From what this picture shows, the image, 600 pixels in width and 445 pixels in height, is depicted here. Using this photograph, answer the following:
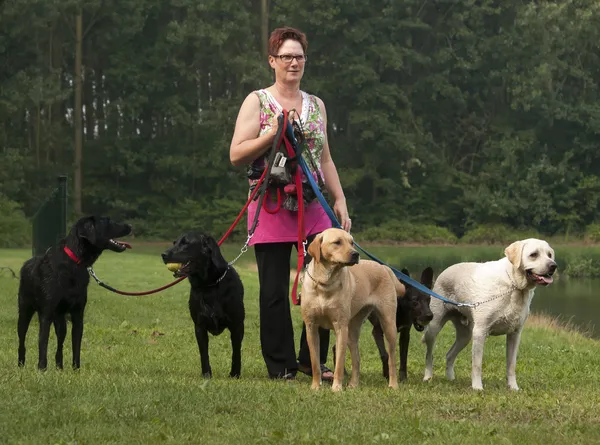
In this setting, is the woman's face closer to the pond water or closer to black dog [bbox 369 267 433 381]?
black dog [bbox 369 267 433 381]

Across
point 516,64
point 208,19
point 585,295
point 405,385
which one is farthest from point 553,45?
point 405,385

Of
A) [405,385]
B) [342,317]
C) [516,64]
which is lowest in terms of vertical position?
[405,385]

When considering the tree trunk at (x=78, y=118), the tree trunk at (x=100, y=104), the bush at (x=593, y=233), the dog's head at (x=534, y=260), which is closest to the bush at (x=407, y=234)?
the bush at (x=593, y=233)

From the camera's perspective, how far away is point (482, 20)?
50.9 metres

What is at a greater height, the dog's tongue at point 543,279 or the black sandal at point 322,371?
→ the dog's tongue at point 543,279

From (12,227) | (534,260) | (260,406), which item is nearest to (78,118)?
(12,227)

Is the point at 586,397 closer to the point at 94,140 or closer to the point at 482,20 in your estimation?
the point at 94,140

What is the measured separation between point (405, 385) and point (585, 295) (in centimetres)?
1872

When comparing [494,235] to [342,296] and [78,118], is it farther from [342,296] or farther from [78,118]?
[342,296]

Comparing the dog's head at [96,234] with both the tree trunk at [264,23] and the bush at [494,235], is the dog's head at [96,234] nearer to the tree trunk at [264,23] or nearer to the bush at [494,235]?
the bush at [494,235]

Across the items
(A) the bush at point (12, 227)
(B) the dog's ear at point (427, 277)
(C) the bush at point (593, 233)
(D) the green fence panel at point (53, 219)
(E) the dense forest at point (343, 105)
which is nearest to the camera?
(B) the dog's ear at point (427, 277)

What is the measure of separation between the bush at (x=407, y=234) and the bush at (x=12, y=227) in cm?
1366

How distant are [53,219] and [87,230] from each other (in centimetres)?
508

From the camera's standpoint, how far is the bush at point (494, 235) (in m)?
45.7
